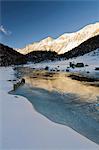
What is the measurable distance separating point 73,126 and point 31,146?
422 centimetres

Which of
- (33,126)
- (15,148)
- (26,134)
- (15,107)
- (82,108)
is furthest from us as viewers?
(82,108)

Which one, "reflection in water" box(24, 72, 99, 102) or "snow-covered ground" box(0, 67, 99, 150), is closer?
→ "snow-covered ground" box(0, 67, 99, 150)

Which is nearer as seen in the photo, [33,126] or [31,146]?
[31,146]

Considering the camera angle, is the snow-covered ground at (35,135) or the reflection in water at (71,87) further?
the reflection in water at (71,87)

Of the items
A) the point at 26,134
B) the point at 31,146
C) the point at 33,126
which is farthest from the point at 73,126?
the point at 31,146

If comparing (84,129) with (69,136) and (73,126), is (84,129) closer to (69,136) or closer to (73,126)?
(73,126)

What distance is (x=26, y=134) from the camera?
33.8ft

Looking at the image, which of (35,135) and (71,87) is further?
(71,87)

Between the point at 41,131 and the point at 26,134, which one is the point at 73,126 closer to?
the point at 41,131

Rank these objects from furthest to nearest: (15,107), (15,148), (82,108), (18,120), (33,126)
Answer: (82,108) → (15,107) → (18,120) → (33,126) → (15,148)

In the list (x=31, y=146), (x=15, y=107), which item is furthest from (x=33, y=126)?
(x=15, y=107)

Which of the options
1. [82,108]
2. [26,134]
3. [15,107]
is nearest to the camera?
[26,134]

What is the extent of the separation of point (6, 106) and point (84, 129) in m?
5.42

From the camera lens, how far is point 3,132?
34.2 ft
